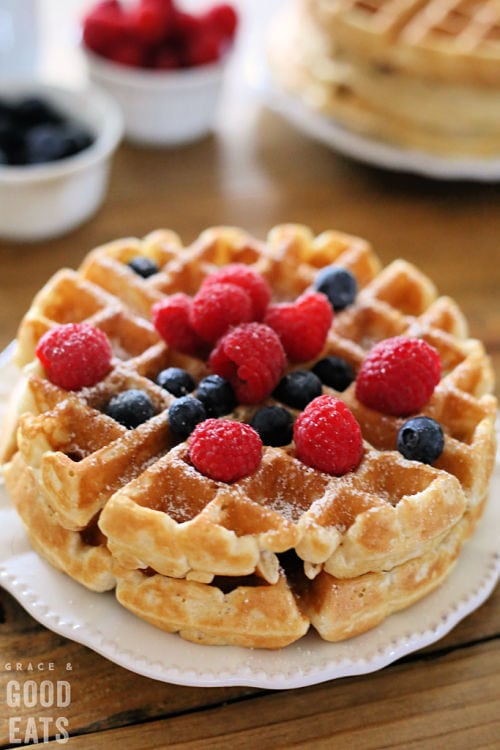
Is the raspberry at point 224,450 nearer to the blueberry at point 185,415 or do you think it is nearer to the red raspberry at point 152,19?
the blueberry at point 185,415

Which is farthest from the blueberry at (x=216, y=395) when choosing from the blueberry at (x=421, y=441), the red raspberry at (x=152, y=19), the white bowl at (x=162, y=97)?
the red raspberry at (x=152, y=19)

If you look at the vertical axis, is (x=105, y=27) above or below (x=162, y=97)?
above

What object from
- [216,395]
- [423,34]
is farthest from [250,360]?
[423,34]

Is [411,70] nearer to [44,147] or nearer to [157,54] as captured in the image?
[157,54]

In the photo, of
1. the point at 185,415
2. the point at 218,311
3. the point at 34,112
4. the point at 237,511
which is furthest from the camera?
the point at 34,112

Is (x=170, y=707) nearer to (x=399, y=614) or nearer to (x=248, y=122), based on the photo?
(x=399, y=614)

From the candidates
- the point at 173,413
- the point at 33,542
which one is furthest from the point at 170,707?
the point at 173,413
